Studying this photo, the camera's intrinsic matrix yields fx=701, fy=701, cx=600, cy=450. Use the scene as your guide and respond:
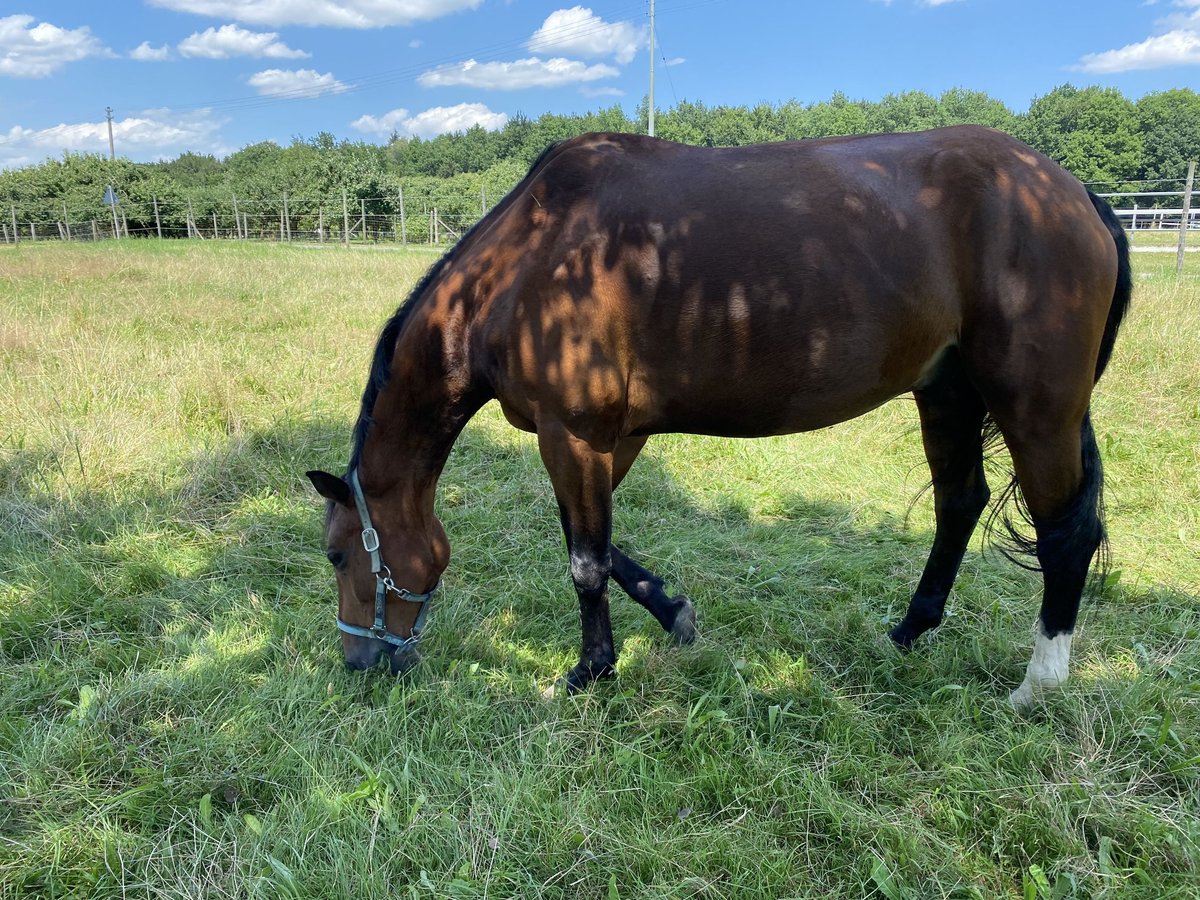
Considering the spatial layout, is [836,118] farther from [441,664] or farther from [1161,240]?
[441,664]

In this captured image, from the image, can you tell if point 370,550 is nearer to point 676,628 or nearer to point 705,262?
point 676,628

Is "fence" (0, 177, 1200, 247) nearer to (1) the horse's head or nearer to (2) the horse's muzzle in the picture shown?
(1) the horse's head

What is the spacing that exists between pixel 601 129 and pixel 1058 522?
111ft

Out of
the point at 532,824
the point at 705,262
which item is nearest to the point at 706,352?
the point at 705,262

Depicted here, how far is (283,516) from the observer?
4.39 meters

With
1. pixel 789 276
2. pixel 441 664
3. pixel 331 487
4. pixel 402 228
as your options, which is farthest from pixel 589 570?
pixel 402 228

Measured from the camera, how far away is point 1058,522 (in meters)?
2.62

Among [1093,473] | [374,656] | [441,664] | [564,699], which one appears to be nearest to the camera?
[1093,473]

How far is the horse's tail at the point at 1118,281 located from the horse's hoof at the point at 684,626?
189 cm

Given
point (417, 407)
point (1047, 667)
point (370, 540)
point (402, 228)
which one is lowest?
point (1047, 667)

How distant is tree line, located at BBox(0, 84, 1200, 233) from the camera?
39.7 m

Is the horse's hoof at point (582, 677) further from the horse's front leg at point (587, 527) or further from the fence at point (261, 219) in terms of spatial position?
the fence at point (261, 219)

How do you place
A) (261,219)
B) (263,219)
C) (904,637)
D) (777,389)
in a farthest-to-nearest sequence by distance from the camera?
(263,219) → (261,219) → (904,637) → (777,389)

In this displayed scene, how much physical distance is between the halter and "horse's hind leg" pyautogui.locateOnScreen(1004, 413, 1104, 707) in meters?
2.40
